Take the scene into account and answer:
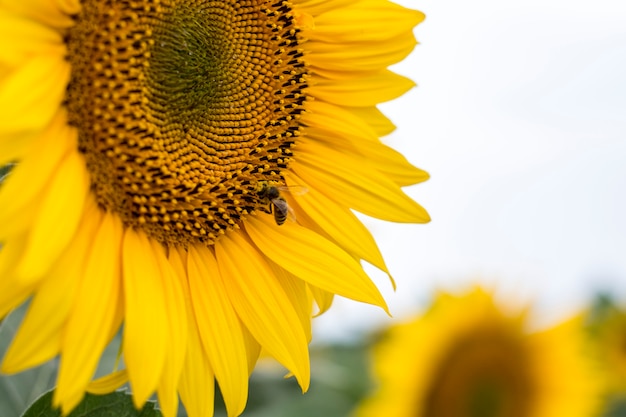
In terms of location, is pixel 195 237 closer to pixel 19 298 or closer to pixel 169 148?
pixel 169 148

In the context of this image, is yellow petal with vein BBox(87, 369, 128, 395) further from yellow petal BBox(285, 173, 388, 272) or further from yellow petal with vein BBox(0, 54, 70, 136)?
yellow petal BBox(285, 173, 388, 272)

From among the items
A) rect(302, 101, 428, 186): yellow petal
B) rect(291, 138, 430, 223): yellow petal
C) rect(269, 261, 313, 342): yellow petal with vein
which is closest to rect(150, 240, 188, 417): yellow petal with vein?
rect(269, 261, 313, 342): yellow petal with vein

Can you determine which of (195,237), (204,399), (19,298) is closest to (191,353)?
(204,399)

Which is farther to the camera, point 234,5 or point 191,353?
point 234,5

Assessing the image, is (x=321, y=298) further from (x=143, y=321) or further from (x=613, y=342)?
(x=613, y=342)

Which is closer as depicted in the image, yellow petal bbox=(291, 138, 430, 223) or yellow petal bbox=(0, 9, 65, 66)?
yellow petal bbox=(0, 9, 65, 66)

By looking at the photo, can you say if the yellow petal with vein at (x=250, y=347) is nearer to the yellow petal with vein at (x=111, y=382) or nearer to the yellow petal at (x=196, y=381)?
the yellow petal at (x=196, y=381)

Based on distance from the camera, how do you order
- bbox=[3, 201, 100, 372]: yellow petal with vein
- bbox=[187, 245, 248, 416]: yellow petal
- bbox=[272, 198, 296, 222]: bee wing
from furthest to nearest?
bbox=[272, 198, 296, 222]: bee wing → bbox=[187, 245, 248, 416]: yellow petal → bbox=[3, 201, 100, 372]: yellow petal with vein
